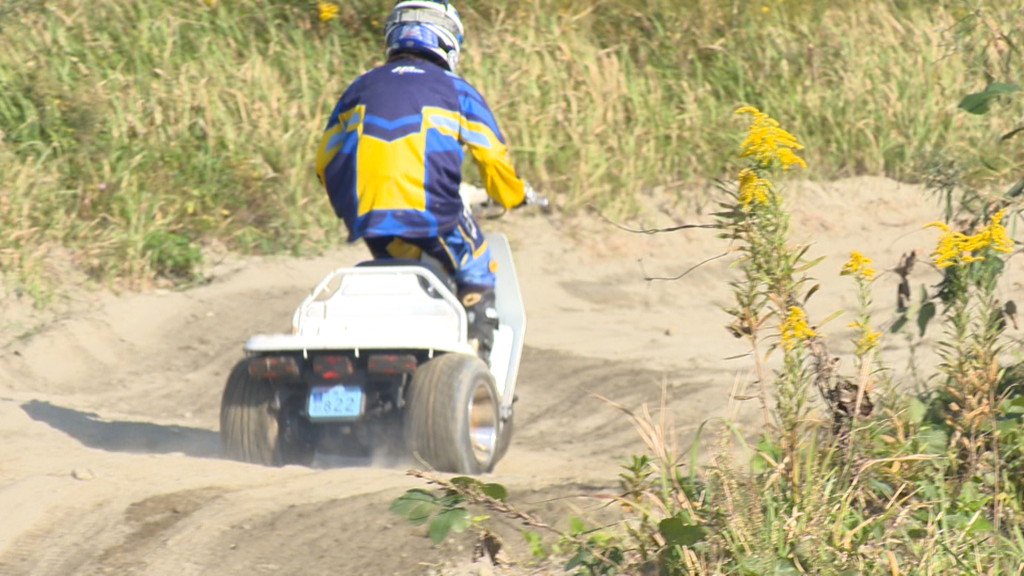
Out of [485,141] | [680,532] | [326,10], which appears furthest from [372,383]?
[326,10]

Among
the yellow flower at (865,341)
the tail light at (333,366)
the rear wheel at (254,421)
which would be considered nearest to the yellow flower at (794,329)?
the yellow flower at (865,341)

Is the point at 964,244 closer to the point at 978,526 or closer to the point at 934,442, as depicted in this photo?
the point at 934,442

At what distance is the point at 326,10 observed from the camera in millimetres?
9664

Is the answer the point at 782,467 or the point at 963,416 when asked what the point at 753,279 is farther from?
the point at 963,416

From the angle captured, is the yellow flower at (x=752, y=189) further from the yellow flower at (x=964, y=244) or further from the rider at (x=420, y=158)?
the rider at (x=420, y=158)

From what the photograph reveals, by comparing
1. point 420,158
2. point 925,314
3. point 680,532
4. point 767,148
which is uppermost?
point 767,148

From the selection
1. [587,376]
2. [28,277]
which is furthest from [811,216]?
[28,277]

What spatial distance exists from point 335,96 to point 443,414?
4.92 meters

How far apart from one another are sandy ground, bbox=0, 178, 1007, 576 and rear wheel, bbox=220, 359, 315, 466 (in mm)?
114

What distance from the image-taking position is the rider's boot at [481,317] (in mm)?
5309

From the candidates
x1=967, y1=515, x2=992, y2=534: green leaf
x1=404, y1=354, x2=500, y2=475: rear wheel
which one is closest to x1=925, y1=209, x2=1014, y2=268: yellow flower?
x1=967, y1=515, x2=992, y2=534: green leaf

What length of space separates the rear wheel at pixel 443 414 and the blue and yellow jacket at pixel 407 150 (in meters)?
0.54

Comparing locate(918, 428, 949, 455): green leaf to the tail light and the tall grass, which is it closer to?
the tail light

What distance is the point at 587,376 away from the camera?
22.0 ft
